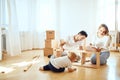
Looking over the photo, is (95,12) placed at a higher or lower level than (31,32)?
higher

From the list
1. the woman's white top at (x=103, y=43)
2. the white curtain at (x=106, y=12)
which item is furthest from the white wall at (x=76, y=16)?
the woman's white top at (x=103, y=43)

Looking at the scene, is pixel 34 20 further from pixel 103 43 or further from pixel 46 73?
pixel 46 73

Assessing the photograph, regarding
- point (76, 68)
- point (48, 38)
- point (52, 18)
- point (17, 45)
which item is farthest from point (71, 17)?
point (76, 68)

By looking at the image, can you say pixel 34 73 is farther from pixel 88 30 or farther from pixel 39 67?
pixel 88 30

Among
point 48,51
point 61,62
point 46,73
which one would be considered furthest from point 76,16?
point 46,73

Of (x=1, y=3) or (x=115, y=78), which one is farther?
(x=1, y=3)

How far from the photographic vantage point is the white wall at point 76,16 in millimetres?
6238

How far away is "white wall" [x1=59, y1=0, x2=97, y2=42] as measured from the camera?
6.24 metres

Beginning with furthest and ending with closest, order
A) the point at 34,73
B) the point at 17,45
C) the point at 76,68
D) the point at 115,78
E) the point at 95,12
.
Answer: the point at 95,12, the point at 17,45, the point at 76,68, the point at 34,73, the point at 115,78

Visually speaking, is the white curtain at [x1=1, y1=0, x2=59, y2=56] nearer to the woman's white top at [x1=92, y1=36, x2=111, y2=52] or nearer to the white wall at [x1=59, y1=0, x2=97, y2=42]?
the white wall at [x1=59, y1=0, x2=97, y2=42]

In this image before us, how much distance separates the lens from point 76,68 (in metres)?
4.13

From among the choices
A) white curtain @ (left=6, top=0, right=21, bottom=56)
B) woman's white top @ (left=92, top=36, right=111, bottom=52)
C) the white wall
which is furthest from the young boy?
the white wall

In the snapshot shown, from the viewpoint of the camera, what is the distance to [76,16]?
6328 mm

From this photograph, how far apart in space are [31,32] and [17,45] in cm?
109
